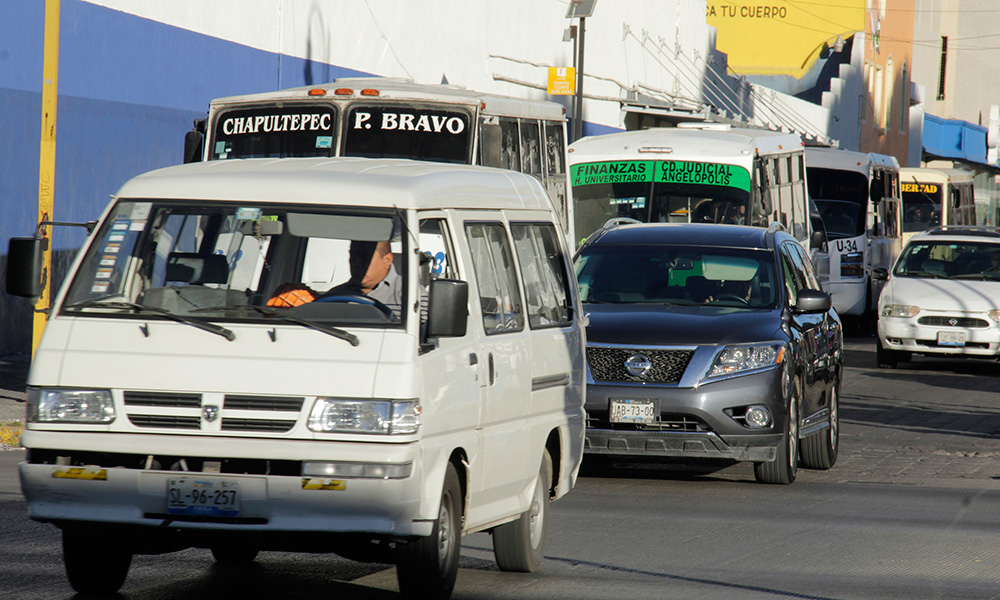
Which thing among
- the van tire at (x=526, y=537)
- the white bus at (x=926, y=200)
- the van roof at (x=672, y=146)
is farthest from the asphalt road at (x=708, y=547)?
the white bus at (x=926, y=200)

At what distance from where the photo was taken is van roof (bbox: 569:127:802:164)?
2127 centimetres

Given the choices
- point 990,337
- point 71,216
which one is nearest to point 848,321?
point 990,337

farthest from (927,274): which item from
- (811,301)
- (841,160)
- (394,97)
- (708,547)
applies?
(708,547)

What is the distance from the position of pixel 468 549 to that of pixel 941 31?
7001 centimetres

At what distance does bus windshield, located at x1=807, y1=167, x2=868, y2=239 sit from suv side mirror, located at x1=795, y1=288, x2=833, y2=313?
18618 mm

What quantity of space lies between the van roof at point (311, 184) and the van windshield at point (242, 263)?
5 centimetres

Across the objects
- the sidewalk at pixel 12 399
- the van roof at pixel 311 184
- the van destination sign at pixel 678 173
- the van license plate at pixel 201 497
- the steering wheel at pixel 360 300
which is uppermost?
the van destination sign at pixel 678 173

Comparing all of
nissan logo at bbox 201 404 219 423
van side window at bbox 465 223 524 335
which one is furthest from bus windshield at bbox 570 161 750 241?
nissan logo at bbox 201 404 219 423

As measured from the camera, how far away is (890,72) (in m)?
62.8

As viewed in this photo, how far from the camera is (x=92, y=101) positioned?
768 inches

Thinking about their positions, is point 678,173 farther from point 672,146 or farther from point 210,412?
point 210,412

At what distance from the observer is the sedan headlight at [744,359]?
1138 cm

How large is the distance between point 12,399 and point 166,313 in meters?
8.76

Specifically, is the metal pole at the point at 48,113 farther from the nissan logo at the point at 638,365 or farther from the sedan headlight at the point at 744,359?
the sedan headlight at the point at 744,359
